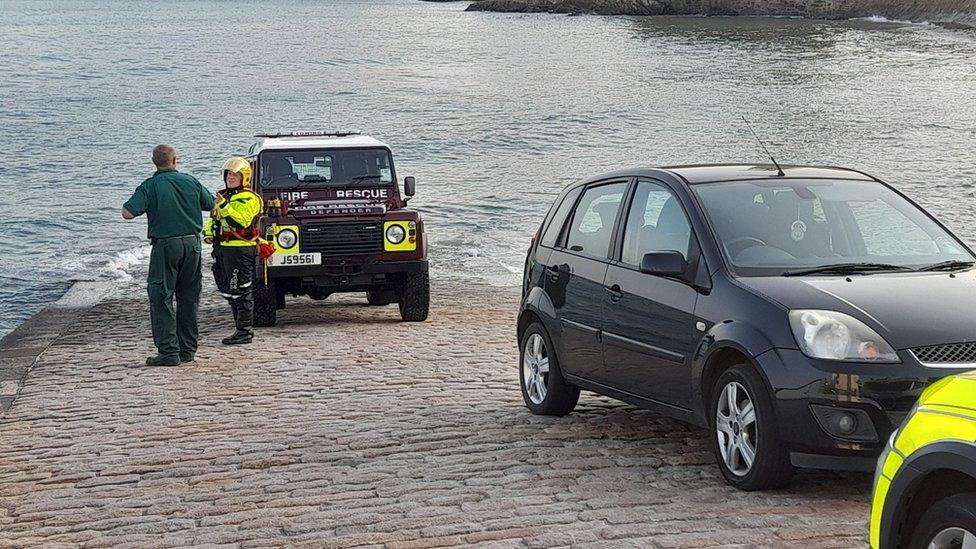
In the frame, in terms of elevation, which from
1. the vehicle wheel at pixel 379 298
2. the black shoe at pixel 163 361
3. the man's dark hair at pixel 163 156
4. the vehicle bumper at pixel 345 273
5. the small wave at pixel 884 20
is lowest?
the small wave at pixel 884 20

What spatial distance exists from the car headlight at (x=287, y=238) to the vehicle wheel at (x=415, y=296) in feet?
4.28

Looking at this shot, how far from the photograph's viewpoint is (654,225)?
7.93 m

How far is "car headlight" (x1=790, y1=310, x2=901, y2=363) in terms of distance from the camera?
6266 millimetres

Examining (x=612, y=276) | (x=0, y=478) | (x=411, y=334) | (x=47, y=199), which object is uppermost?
(x=612, y=276)

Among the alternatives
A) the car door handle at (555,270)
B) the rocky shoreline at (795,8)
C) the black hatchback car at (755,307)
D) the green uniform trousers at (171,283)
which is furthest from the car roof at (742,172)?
the rocky shoreline at (795,8)

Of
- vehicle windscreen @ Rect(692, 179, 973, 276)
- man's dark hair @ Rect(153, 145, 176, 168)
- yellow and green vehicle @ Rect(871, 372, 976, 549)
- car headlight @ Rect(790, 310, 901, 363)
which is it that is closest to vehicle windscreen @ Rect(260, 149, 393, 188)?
man's dark hair @ Rect(153, 145, 176, 168)

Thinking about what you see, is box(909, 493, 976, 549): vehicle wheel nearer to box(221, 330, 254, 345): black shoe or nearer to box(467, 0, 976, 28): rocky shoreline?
box(221, 330, 254, 345): black shoe

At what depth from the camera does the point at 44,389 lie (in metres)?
11.1

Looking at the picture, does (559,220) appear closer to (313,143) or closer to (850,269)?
(850,269)

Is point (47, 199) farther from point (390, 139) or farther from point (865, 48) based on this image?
point (865, 48)

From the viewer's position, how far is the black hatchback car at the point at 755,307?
628 cm

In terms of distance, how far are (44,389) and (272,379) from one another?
5.91 feet

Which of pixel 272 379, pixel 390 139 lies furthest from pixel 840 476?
pixel 390 139

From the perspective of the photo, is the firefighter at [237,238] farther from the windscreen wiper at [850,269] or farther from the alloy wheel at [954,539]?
the alloy wheel at [954,539]
